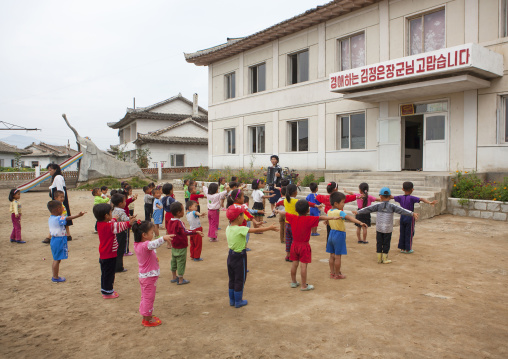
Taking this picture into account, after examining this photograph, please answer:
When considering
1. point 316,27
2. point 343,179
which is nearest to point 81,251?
point 343,179

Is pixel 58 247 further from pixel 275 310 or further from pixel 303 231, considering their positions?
pixel 303 231

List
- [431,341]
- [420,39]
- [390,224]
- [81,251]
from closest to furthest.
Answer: [431,341]
[390,224]
[81,251]
[420,39]

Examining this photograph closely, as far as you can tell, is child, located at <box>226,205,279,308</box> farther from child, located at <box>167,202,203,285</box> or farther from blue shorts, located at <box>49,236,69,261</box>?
blue shorts, located at <box>49,236,69,261</box>

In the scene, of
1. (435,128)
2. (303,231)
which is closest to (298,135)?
(435,128)

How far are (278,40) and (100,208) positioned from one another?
1504 cm

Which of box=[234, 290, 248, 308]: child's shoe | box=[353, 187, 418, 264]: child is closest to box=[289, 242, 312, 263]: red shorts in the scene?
box=[234, 290, 248, 308]: child's shoe

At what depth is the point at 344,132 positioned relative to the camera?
50.9 ft

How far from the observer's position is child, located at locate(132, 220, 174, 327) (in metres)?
3.96

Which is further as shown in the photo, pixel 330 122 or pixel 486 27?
pixel 330 122

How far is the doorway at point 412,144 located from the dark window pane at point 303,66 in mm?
4913

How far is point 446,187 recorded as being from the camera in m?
10.9

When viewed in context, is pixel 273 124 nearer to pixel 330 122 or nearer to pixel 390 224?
pixel 330 122

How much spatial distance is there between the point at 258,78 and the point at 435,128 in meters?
9.38

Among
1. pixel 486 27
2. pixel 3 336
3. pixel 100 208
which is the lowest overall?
pixel 3 336
